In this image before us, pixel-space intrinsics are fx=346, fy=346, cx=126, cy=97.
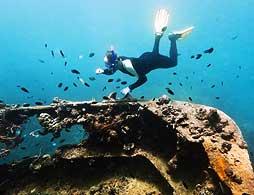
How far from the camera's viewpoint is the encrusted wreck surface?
5465mm

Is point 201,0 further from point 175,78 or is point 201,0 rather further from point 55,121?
point 55,121

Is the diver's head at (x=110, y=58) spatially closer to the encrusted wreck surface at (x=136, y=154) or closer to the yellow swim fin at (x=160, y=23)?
the encrusted wreck surface at (x=136, y=154)

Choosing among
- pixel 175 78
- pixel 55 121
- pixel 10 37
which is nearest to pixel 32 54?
pixel 10 37

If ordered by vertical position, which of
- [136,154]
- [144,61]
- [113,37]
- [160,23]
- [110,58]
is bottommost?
[136,154]

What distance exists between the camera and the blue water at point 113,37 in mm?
110250

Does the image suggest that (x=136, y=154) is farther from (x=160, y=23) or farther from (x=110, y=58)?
(x=160, y=23)

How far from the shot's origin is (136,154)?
6.48 meters

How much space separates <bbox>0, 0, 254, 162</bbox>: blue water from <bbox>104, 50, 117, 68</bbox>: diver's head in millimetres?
83246

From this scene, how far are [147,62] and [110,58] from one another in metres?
2.30

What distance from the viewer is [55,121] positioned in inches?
311

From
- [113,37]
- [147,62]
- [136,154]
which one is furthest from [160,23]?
[113,37]

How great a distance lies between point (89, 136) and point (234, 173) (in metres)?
3.38

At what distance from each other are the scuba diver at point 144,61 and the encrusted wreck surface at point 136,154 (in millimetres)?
2010

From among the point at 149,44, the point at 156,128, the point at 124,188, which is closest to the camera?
the point at 124,188
